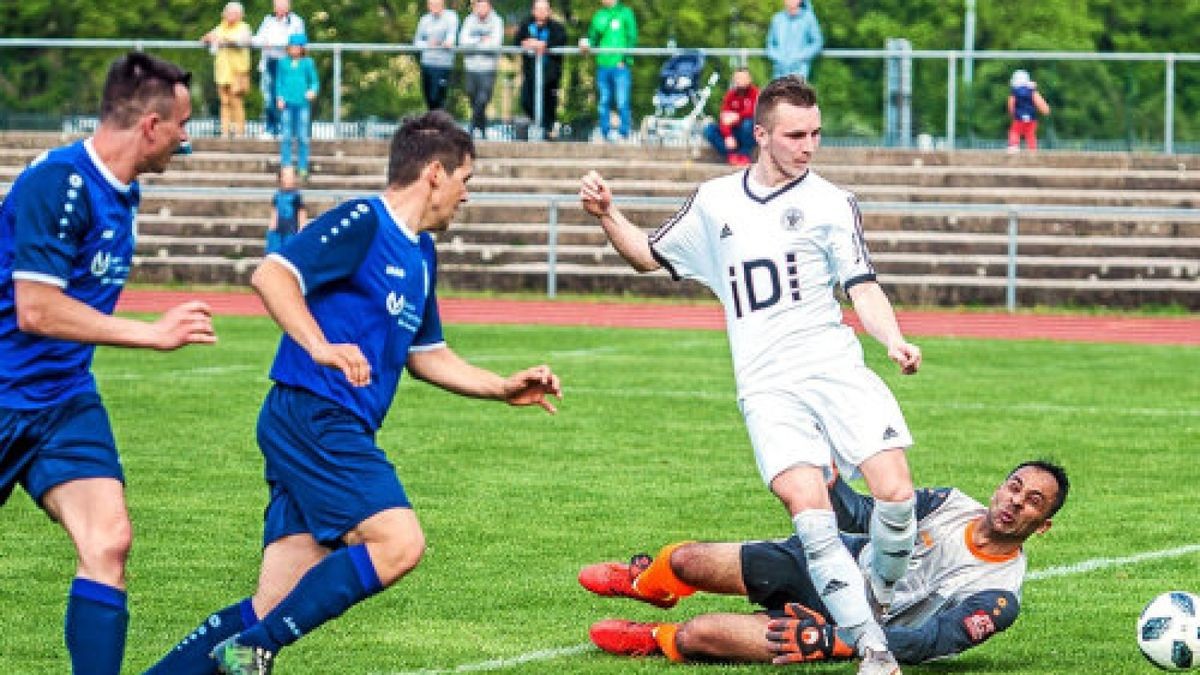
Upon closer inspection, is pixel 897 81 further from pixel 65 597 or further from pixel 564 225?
pixel 65 597

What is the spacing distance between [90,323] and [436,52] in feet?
76.8

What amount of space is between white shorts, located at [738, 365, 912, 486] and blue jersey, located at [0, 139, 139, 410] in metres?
2.32

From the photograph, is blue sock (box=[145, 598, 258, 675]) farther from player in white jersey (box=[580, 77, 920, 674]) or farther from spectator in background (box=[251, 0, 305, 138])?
spectator in background (box=[251, 0, 305, 138])

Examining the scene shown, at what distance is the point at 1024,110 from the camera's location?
29.4 metres

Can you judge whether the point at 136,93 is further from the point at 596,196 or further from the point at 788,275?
the point at 788,275

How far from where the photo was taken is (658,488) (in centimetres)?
1343

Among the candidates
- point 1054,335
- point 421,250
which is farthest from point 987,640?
point 1054,335

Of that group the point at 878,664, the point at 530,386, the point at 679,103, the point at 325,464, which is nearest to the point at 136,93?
the point at 325,464

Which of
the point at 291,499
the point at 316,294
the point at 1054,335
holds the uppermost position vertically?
the point at 316,294

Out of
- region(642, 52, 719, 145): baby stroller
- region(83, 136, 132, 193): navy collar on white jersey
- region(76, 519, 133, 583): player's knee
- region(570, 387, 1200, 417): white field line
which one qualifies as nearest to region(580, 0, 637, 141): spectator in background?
region(642, 52, 719, 145): baby stroller

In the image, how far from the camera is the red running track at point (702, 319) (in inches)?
977

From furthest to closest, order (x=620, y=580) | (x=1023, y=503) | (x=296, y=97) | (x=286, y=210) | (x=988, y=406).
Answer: (x=296, y=97), (x=286, y=210), (x=988, y=406), (x=620, y=580), (x=1023, y=503)

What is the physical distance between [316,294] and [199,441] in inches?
323

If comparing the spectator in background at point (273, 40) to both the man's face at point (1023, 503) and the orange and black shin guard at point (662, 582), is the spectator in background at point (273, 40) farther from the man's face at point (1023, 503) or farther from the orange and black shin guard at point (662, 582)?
the man's face at point (1023, 503)
